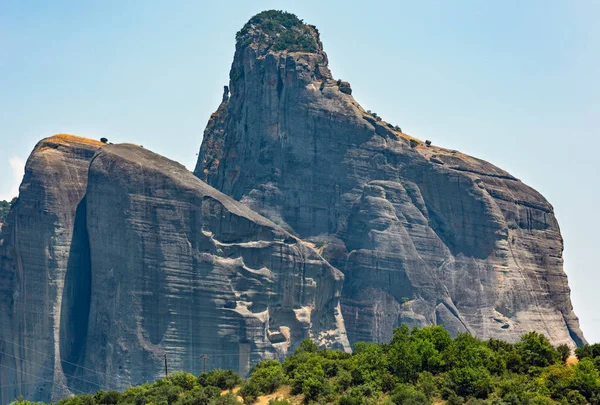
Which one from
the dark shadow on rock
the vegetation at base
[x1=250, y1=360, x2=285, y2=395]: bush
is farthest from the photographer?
the dark shadow on rock

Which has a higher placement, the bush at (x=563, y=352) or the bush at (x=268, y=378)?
the bush at (x=563, y=352)

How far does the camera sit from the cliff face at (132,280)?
182m

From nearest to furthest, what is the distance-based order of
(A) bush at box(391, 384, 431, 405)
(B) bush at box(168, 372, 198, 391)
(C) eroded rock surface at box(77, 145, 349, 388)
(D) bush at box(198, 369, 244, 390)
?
(A) bush at box(391, 384, 431, 405), (D) bush at box(198, 369, 244, 390), (B) bush at box(168, 372, 198, 391), (C) eroded rock surface at box(77, 145, 349, 388)

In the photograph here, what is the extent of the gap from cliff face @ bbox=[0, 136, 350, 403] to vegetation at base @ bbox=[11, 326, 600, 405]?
247 feet

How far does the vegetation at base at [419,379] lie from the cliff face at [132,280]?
75309mm

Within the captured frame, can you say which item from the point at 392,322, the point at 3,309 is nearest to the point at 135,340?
the point at 3,309

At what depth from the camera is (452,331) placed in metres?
199

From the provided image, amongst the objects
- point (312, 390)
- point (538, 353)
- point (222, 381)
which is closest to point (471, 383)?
point (538, 353)

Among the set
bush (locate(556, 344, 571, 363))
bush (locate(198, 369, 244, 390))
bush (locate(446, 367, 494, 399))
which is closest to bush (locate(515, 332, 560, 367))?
bush (locate(556, 344, 571, 363))

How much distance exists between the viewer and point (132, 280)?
7229 inches

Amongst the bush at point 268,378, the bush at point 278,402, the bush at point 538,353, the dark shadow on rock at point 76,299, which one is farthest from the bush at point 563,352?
the dark shadow on rock at point 76,299

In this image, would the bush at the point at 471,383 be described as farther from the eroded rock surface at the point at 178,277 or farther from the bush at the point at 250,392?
the eroded rock surface at the point at 178,277

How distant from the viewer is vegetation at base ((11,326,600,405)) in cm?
9112

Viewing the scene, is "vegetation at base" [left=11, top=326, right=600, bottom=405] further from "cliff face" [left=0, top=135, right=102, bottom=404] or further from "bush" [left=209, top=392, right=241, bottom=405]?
"cliff face" [left=0, top=135, right=102, bottom=404]
